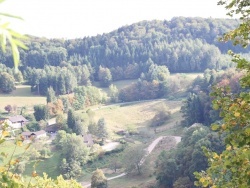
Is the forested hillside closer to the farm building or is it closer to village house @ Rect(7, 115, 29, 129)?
village house @ Rect(7, 115, 29, 129)

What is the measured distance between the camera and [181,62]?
4021 inches

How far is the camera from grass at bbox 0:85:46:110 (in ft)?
248

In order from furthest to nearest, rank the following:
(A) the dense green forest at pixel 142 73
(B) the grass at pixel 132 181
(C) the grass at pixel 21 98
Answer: (C) the grass at pixel 21 98 < (B) the grass at pixel 132 181 < (A) the dense green forest at pixel 142 73

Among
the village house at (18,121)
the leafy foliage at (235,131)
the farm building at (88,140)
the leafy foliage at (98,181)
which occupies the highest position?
the leafy foliage at (235,131)

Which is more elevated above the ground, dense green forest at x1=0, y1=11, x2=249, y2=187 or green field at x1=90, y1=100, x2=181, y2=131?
dense green forest at x1=0, y1=11, x2=249, y2=187

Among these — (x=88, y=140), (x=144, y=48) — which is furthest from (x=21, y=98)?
(x=144, y=48)

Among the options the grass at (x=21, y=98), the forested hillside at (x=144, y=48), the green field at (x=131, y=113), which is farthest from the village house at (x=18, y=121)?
the forested hillside at (x=144, y=48)

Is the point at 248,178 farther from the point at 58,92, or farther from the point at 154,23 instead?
the point at 154,23

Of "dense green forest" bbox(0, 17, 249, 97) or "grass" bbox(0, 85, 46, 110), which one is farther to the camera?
"dense green forest" bbox(0, 17, 249, 97)

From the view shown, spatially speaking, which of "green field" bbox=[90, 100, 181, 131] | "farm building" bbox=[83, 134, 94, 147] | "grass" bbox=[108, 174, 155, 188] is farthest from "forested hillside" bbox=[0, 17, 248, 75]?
"grass" bbox=[108, 174, 155, 188]

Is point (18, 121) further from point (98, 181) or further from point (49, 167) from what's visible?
point (98, 181)

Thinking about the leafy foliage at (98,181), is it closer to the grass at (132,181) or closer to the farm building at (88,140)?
the grass at (132,181)

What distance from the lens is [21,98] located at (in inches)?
3132

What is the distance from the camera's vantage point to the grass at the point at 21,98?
75625 millimetres
